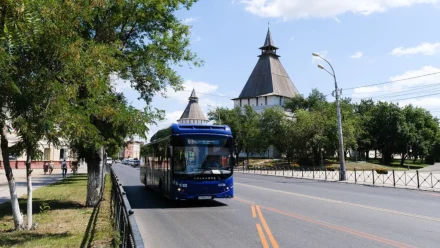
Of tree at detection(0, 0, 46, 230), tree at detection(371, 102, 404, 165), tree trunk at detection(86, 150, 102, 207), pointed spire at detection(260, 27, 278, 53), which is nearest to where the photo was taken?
tree at detection(0, 0, 46, 230)

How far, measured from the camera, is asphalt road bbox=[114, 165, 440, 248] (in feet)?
26.3

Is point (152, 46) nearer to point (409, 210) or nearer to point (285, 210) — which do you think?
point (285, 210)

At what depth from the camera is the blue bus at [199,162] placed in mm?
13633

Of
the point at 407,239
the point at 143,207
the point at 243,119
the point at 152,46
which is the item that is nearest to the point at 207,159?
the point at 143,207

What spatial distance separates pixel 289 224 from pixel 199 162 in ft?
15.8

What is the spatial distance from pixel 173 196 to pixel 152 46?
5.85 metres

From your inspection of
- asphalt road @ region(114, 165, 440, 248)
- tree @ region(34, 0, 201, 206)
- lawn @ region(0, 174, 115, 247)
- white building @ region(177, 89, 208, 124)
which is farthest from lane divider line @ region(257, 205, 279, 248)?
white building @ region(177, 89, 208, 124)

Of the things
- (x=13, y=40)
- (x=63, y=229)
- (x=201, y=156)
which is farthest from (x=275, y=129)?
(x=13, y=40)

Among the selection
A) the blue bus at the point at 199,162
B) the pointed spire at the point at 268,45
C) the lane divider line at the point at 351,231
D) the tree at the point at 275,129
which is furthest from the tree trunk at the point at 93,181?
the pointed spire at the point at 268,45

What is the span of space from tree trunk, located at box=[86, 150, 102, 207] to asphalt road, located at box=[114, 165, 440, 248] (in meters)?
1.46

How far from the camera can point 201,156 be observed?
13.9 metres

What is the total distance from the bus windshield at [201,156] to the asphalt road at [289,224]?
1.40m

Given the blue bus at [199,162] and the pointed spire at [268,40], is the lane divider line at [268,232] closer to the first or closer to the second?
the blue bus at [199,162]

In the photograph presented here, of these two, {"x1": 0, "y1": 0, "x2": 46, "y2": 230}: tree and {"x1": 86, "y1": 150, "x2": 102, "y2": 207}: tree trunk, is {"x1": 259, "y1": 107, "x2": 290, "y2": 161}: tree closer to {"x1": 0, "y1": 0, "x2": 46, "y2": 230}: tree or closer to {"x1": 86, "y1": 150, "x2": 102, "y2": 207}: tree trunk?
{"x1": 86, "y1": 150, "x2": 102, "y2": 207}: tree trunk
